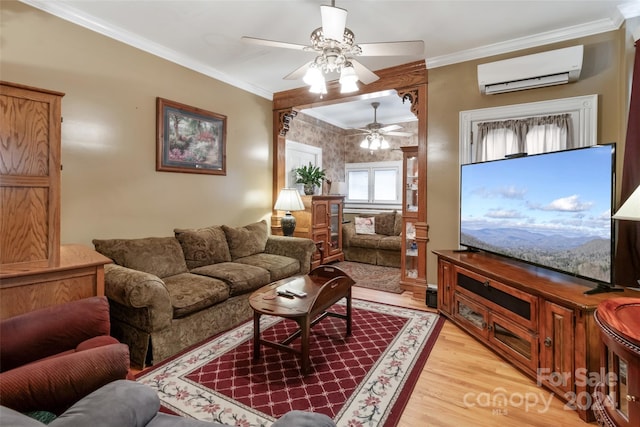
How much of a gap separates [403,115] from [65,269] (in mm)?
5806

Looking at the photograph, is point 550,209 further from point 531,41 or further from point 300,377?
point 300,377

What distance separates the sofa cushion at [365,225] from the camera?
6203 mm

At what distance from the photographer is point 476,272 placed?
8.86ft

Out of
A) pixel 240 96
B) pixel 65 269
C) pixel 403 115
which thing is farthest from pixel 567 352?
pixel 403 115

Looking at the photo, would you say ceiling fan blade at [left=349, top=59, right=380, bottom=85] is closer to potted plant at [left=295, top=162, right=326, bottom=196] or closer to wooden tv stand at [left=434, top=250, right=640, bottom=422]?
wooden tv stand at [left=434, top=250, right=640, bottom=422]

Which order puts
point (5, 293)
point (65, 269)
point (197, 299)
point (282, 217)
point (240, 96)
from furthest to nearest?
point (282, 217), point (240, 96), point (197, 299), point (65, 269), point (5, 293)

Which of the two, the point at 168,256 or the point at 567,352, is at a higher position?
the point at 168,256

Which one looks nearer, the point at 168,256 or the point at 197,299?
the point at 197,299

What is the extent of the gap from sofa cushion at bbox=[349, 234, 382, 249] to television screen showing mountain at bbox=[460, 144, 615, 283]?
264 centimetres

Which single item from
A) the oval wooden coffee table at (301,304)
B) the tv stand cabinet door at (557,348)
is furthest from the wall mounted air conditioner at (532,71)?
the oval wooden coffee table at (301,304)

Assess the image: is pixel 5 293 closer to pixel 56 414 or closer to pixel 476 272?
pixel 56 414

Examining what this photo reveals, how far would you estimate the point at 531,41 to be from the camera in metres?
3.08

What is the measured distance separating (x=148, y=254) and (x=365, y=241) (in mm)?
3818

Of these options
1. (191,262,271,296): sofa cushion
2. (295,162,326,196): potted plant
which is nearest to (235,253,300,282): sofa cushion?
(191,262,271,296): sofa cushion
